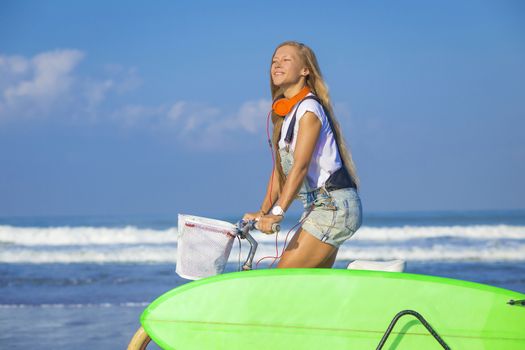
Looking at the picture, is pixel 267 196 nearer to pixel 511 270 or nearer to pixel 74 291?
pixel 74 291

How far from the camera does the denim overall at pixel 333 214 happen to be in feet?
10.6

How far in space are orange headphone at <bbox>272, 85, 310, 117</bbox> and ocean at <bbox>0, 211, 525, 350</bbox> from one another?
80cm

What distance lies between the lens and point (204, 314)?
3213 mm

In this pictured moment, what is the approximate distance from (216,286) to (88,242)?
1580 cm

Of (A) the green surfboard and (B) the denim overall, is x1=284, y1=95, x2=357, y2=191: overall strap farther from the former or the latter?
(A) the green surfboard

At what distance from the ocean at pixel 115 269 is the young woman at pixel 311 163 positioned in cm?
53

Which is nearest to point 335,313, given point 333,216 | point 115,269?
point 333,216

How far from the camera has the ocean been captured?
647 cm

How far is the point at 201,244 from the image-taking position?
3.19m

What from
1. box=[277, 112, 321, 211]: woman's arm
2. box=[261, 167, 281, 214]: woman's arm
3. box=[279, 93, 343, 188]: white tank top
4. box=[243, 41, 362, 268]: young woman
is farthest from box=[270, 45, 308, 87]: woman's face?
box=[261, 167, 281, 214]: woman's arm

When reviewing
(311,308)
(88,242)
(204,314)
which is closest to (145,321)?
(204,314)

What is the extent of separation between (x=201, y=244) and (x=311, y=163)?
64 centimetres

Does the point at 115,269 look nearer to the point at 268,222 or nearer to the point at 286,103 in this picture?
the point at 286,103

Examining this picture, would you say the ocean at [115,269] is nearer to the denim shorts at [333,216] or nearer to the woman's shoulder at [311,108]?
the denim shorts at [333,216]
